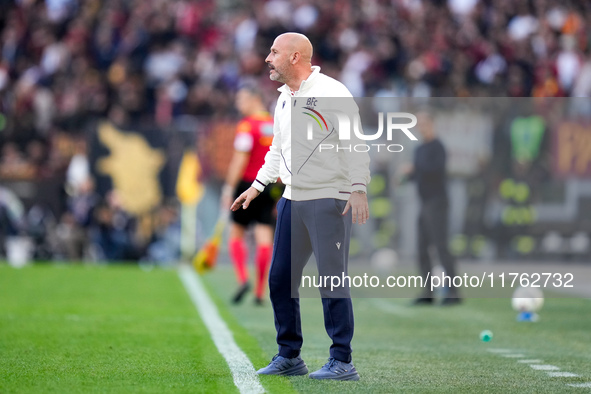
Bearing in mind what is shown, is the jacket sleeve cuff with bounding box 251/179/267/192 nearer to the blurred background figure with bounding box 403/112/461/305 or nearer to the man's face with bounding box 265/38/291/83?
the man's face with bounding box 265/38/291/83

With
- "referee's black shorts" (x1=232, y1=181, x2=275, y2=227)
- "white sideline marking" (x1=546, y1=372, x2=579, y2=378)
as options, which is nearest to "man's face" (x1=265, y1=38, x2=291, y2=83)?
"white sideline marking" (x1=546, y1=372, x2=579, y2=378)

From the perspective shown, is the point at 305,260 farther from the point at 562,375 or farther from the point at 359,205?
the point at 562,375

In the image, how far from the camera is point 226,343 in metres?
7.30

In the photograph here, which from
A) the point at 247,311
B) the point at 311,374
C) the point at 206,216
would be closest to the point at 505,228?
the point at 206,216

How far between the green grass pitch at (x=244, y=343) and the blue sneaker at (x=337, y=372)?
0.09m

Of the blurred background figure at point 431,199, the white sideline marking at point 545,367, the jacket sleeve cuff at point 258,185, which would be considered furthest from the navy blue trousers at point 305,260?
the blurred background figure at point 431,199

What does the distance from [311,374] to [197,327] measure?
3.00 m

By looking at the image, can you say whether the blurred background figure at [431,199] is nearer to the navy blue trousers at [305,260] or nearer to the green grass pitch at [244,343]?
the green grass pitch at [244,343]

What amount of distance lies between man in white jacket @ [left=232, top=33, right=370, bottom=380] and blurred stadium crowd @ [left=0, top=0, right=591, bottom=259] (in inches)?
496

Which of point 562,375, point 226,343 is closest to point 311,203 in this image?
point 562,375

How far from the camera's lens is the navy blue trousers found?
5516 millimetres

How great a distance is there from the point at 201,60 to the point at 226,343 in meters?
13.5

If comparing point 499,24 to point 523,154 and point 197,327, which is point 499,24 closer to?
point 523,154

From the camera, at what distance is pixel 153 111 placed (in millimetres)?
19562
